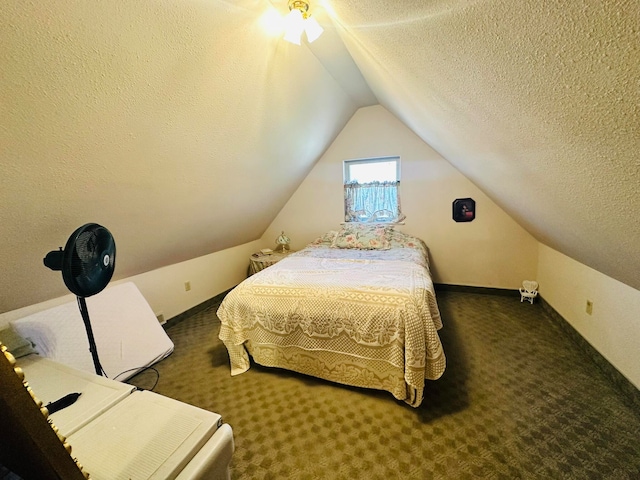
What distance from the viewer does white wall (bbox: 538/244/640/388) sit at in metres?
1.51

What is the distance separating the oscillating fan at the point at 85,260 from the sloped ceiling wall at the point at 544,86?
1.50m

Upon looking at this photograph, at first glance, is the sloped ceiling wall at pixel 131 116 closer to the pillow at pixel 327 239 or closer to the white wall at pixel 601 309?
the pillow at pixel 327 239

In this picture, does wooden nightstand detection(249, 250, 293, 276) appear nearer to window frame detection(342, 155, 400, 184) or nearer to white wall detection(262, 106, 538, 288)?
white wall detection(262, 106, 538, 288)

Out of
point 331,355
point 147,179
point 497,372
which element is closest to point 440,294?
point 497,372

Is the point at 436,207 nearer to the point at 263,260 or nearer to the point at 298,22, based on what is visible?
the point at 263,260

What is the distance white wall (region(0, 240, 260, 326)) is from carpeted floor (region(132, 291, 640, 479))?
73cm

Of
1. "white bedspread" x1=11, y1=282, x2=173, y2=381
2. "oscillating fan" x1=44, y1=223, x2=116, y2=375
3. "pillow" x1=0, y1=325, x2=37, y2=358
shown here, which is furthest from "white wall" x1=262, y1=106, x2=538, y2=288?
"pillow" x1=0, y1=325, x2=37, y2=358

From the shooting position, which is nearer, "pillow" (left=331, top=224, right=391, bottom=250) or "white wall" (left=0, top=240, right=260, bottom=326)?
"white wall" (left=0, top=240, right=260, bottom=326)

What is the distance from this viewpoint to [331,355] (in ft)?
5.67

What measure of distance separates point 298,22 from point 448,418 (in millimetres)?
2312

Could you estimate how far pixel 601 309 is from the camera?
1.80 meters

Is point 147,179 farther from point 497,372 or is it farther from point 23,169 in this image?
point 497,372

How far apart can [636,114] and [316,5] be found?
4.93 feet

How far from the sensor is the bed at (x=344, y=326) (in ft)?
4.93
